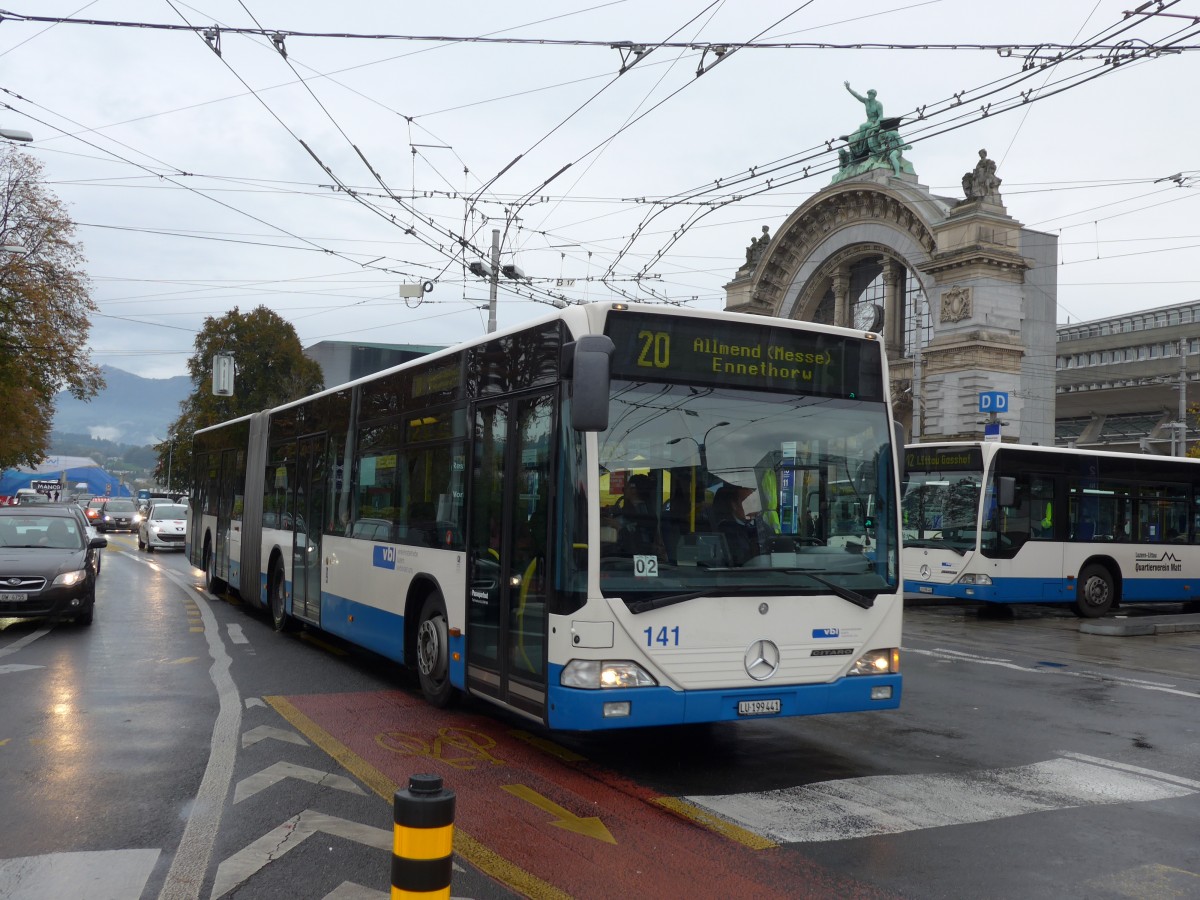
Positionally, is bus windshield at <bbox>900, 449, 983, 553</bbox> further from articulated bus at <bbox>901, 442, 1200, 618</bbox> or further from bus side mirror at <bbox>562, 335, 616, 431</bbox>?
bus side mirror at <bbox>562, 335, 616, 431</bbox>

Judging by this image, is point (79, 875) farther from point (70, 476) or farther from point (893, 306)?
point (70, 476)

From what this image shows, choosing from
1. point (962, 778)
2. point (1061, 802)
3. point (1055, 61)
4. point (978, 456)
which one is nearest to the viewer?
point (1061, 802)

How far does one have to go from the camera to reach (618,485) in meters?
6.62

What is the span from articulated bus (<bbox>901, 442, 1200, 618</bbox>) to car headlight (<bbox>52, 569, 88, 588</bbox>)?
40.4ft

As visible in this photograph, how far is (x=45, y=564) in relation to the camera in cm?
1369

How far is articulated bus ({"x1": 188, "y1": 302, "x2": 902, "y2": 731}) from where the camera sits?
6535mm

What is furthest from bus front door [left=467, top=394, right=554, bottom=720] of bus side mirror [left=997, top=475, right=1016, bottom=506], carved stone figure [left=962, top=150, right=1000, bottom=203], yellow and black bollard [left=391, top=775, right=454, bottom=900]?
carved stone figure [left=962, top=150, right=1000, bottom=203]

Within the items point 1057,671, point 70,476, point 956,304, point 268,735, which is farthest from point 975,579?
point 70,476

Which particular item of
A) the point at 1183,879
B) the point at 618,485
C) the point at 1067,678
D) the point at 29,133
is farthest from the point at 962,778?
the point at 29,133

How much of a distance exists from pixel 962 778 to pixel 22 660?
896cm

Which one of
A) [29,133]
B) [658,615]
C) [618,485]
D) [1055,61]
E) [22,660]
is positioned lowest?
[22,660]

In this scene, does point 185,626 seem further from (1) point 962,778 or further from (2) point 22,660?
(1) point 962,778

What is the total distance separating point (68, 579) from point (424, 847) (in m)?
11.8

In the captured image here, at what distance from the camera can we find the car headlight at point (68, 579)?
13461 mm
